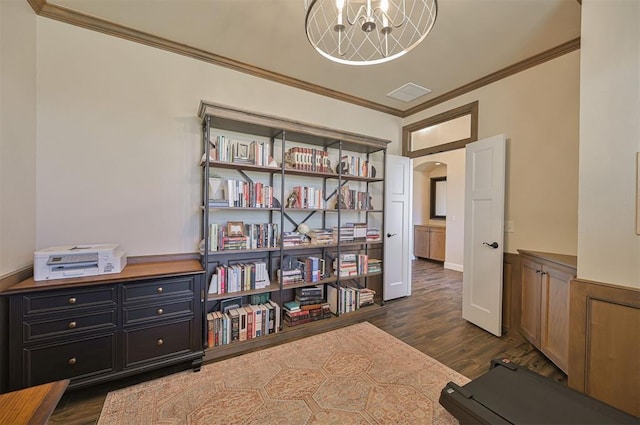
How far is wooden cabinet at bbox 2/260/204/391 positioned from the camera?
1689 millimetres

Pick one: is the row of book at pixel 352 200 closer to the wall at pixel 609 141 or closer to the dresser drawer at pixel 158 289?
the dresser drawer at pixel 158 289

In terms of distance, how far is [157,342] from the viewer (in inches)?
80.9

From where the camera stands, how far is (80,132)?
2244 millimetres

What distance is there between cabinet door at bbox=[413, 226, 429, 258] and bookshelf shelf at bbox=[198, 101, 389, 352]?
3.49 m

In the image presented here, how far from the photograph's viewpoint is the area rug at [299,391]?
169cm

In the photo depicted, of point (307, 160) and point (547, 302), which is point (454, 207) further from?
point (307, 160)

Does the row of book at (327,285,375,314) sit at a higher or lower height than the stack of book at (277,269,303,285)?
lower

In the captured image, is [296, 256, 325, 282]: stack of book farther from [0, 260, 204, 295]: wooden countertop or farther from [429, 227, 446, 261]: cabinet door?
[429, 227, 446, 261]: cabinet door

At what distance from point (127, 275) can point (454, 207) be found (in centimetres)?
623

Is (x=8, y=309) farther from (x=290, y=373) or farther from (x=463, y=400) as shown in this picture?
(x=463, y=400)

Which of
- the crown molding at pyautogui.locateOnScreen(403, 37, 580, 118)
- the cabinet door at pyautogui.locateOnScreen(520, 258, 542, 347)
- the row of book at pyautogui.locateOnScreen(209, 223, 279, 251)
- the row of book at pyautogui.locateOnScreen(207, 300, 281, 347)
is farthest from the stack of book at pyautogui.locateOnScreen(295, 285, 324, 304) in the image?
the crown molding at pyautogui.locateOnScreen(403, 37, 580, 118)

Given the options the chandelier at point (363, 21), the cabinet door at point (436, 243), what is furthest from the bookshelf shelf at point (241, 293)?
the cabinet door at point (436, 243)

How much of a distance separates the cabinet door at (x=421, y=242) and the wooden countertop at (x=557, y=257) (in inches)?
162

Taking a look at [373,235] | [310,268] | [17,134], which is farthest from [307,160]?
[17,134]
